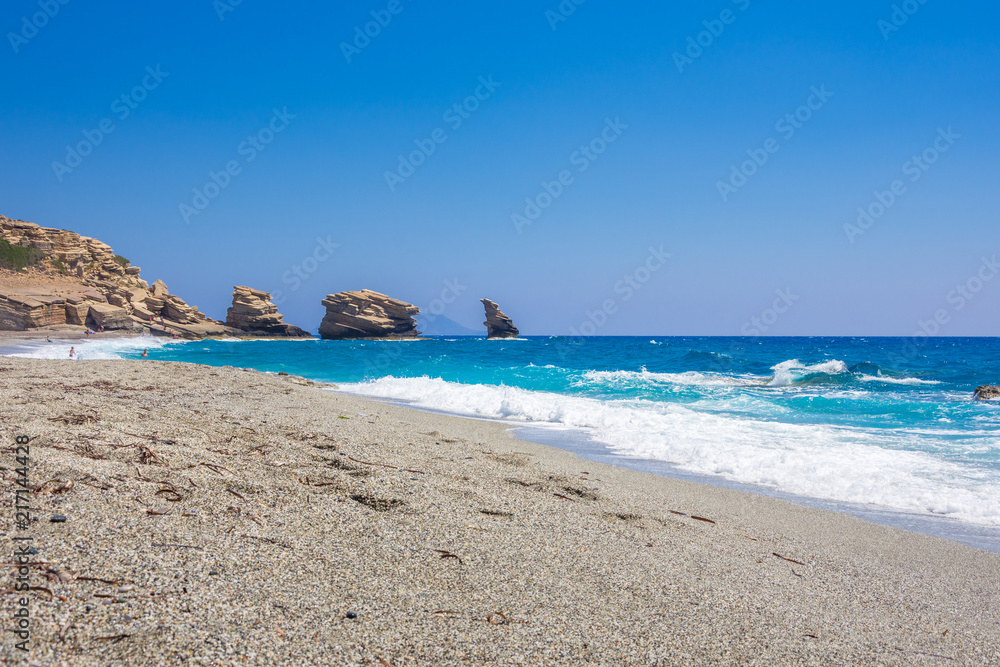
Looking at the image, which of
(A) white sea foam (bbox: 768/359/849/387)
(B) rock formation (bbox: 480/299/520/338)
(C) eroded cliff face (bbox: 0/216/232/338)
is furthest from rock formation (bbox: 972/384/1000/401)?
(B) rock formation (bbox: 480/299/520/338)

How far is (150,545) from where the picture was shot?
7.77 ft

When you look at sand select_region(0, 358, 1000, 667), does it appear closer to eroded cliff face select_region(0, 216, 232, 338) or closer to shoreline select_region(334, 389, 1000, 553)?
shoreline select_region(334, 389, 1000, 553)

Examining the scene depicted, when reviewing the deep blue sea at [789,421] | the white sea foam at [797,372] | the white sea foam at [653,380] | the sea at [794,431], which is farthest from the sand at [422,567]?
the white sea foam at [797,372]

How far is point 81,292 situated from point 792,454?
62211mm

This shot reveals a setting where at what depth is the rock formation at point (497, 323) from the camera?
8700cm

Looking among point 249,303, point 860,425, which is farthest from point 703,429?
point 249,303

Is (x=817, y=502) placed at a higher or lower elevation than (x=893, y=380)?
lower

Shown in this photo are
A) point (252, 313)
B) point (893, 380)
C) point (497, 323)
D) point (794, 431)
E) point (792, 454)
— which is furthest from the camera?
point (497, 323)

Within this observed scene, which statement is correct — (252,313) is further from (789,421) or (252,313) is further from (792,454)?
(792,454)

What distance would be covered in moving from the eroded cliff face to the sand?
50.7m

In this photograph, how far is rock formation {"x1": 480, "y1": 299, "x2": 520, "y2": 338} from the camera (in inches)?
3425

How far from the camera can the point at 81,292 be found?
51.6 meters

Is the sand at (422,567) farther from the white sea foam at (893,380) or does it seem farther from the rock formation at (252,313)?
the rock formation at (252,313)

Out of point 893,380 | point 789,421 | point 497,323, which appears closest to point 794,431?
point 789,421
